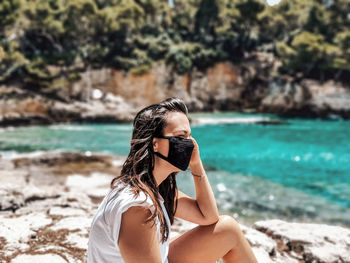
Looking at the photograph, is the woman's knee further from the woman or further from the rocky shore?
the rocky shore

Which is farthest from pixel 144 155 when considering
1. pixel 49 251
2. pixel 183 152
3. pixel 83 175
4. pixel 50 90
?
pixel 50 90

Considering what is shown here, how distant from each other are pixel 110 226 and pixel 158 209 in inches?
8.0

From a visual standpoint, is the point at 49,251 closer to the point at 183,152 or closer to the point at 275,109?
the point at 183,152

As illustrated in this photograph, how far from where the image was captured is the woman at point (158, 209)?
1.24 meters

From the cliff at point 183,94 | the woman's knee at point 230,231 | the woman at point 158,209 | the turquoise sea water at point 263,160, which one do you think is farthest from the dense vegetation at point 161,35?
the woman's knee at point 230,231

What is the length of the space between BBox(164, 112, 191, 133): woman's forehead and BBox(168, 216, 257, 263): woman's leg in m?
0.61

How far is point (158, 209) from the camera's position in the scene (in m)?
1.34

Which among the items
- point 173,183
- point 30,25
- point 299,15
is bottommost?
point 173,183

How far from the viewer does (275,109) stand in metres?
24.8

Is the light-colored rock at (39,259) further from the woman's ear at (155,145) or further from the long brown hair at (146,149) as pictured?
the woman's ear at (155,145)

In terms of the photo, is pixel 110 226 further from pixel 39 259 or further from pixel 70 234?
pixel 70 234

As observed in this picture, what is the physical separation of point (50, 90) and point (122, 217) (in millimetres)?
22855

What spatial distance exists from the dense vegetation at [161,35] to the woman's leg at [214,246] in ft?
69.8

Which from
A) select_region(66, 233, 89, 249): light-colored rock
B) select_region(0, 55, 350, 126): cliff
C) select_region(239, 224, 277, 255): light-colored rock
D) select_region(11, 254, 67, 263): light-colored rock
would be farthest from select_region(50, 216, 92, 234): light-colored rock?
select_region(0, 55, 350, 126): cliff
